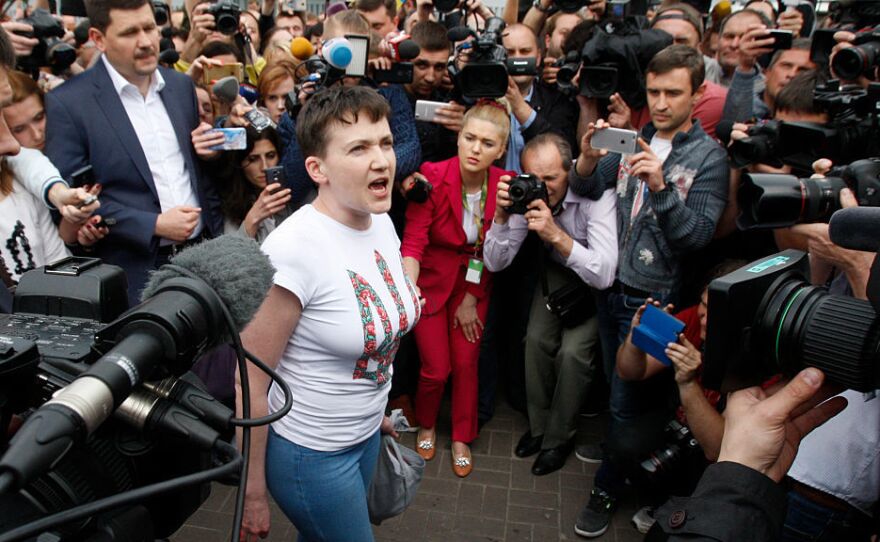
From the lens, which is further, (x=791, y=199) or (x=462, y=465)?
(x=462, y=465)

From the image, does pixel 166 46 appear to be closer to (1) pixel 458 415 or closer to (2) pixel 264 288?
(1) pixel 458 415

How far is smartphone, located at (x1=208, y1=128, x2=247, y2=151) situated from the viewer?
343 cm

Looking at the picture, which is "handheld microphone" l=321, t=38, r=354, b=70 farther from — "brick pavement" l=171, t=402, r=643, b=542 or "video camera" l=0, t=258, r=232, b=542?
"video camera" l=0, t=258, r=232, b=542

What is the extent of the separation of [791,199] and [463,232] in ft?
6.71

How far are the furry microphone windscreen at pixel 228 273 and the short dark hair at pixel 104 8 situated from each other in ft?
8.33

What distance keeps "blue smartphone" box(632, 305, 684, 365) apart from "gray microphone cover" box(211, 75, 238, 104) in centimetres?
251

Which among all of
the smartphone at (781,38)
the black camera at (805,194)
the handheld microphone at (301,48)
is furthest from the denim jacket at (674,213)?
the handheld microphone at (301,48)

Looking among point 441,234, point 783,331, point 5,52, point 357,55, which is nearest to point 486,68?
point 357,55

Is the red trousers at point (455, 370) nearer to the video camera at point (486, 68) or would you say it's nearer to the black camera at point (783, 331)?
the video camera at point (486, 68)

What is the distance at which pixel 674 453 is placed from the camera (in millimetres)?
3057

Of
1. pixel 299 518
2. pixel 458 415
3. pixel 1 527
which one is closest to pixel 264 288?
pixel 1 527

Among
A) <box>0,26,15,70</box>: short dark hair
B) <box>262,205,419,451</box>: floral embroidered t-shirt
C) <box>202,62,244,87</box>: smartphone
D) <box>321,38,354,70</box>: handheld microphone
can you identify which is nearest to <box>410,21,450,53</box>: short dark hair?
<box>321,38,354,70</box>: handheld microphone

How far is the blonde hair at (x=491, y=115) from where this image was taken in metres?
3.79

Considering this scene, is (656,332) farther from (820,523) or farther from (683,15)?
(683,15)
